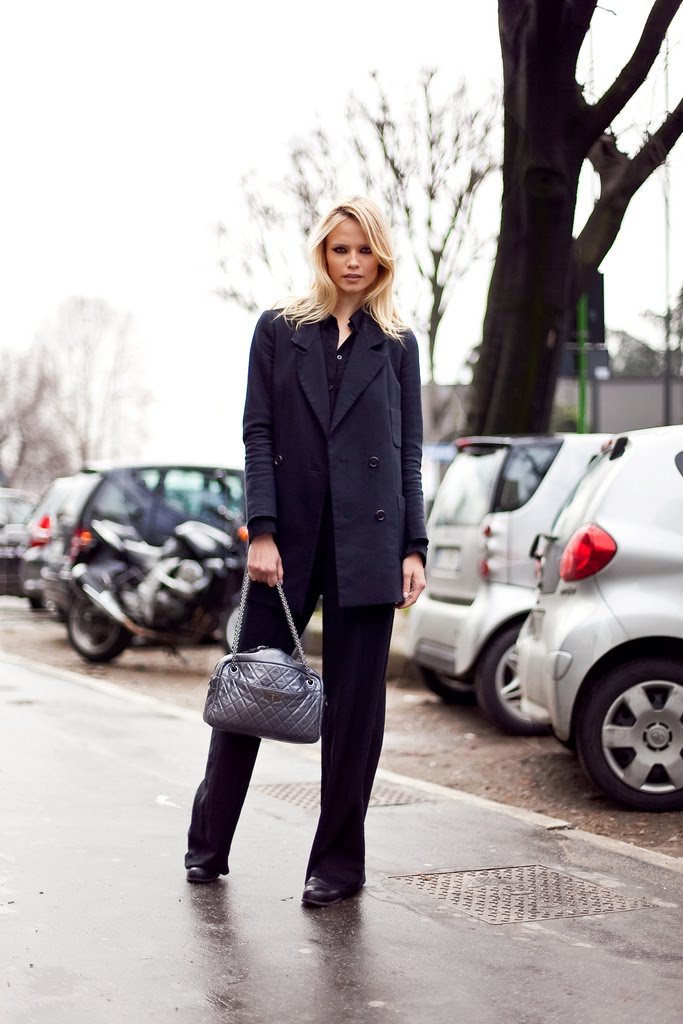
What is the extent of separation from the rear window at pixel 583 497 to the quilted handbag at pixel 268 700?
2.74 m

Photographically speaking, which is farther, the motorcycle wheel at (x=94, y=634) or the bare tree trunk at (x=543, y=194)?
the motorcycle wheel at (x=94, y=634)

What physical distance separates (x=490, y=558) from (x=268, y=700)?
4798 mm

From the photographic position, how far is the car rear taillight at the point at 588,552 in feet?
21.4

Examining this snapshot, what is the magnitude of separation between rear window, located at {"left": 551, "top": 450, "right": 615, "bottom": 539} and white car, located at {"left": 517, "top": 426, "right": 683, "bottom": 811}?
6 cm

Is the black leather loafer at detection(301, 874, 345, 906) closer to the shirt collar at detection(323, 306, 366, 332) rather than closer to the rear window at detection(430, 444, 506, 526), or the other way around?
the shirt collar at detection(323, 306, 366, 332)

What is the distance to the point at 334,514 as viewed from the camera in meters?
4.51

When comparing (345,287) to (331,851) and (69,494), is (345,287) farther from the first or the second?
(69,494)

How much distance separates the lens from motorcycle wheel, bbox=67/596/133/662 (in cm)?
1250

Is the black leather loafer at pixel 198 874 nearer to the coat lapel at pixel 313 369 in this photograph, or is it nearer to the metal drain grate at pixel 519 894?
the metal drain grate at pixel 519 894

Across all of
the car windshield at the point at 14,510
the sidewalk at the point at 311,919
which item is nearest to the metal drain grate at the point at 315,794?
the sidewalk at the point at 311,919

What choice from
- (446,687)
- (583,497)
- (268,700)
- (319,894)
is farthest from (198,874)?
(446,687)

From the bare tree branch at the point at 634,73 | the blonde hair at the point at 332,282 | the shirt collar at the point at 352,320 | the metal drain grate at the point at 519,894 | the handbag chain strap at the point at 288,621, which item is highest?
the bare tree branch at the point at 634,73

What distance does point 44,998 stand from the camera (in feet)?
11.8

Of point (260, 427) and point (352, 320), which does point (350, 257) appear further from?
point (260, 427)
